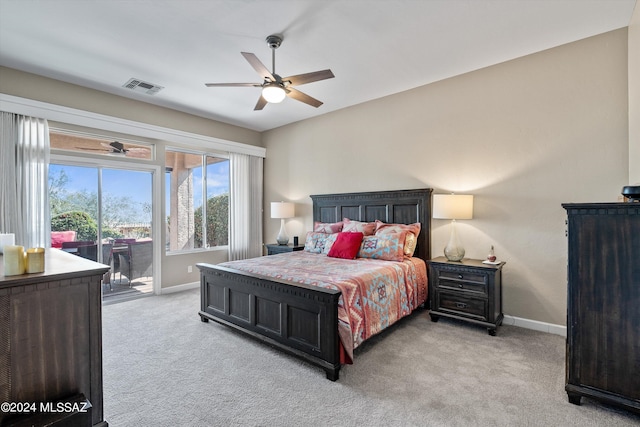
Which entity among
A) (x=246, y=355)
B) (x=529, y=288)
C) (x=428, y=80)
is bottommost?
(x=246, y=355)

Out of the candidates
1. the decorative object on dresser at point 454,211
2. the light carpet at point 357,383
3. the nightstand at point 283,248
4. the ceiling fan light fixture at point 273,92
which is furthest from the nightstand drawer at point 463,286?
the ceiling fan light fixture at point 273,92

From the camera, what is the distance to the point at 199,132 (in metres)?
5.25

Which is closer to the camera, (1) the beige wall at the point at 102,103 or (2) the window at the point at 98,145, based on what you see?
(1) the beige wall at the point at 102,103

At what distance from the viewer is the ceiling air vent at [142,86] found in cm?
388

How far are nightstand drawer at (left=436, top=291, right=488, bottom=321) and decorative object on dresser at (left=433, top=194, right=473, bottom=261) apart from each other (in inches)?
17.3

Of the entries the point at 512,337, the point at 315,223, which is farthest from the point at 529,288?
the point at 315,223

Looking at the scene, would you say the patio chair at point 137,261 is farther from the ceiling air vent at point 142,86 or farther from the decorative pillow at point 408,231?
the decorative pillow at point 408,231

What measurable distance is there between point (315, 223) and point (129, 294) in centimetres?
306

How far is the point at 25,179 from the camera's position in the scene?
3.52 meters

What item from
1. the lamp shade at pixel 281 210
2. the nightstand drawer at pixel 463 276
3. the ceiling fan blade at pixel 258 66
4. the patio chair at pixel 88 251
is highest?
the ceiling fan blade at pixel 258 66

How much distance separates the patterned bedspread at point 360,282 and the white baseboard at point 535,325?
36.7 inches

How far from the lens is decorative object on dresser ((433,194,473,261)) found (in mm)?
3408

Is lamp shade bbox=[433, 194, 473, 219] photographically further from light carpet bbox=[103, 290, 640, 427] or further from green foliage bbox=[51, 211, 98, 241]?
green foliage bbox=[51, 211, 98, 241]

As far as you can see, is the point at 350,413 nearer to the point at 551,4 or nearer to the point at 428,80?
the point at 551,4
